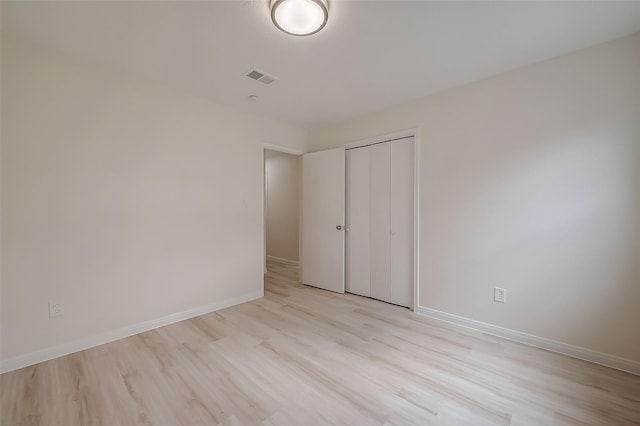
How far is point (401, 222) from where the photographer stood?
3.13 m

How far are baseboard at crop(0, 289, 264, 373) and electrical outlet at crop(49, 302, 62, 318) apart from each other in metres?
0.25

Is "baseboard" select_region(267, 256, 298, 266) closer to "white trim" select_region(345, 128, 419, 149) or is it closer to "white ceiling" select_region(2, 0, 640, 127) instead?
"white trim" select_region(345, 128, 419, 149)

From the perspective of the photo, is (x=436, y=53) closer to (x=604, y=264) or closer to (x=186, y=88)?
(x=604, y=264)

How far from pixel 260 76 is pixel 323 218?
6.78ft

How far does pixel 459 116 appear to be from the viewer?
261 centimetres

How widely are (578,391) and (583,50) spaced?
250cm

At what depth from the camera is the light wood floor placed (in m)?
1.46

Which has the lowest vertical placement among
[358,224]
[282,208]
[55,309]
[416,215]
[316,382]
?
[316,382]

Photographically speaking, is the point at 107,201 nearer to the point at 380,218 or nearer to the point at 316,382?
the point at 316,382

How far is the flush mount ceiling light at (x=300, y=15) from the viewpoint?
1.53 m

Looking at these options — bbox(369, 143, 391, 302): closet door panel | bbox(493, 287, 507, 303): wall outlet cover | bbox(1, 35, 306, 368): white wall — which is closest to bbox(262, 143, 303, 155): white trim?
bbox(1, 35, 306, 368): white wall

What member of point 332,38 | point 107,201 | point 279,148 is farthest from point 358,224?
point 107,201

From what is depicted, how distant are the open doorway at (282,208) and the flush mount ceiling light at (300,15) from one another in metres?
3.51

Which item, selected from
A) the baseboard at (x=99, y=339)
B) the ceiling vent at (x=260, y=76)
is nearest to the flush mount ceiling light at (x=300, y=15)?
the ceiling vent at (x=260, y=76)
